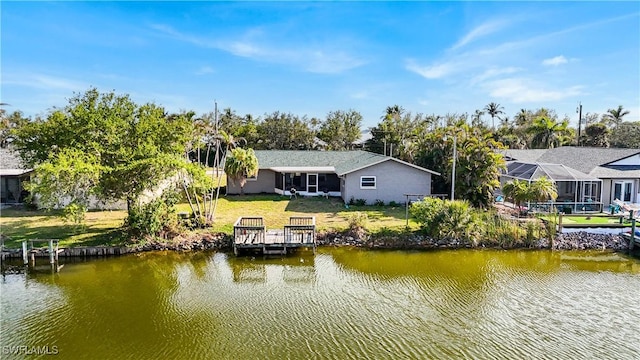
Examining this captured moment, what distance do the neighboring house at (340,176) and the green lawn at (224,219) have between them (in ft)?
4.36

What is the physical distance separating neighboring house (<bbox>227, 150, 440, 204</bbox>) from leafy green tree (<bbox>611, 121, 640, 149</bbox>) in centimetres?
3638

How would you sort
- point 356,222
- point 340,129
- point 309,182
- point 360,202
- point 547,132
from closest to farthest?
point 356,222 < point 360,202 < point 309,182 < point 547,132 < point 340,129

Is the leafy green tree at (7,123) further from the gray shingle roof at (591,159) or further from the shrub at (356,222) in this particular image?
the gray shingle roof at (591,159)

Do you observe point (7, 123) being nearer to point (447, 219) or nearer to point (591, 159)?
point (447, 219)

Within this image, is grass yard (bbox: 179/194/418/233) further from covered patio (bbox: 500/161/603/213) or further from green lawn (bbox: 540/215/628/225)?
covered patio (bbox: 500/161/603/213)

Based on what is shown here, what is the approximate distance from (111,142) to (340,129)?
35.2m

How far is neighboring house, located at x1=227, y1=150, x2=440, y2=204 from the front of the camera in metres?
26.4

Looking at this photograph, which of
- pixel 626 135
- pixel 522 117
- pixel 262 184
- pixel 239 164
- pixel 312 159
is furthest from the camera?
pixel 522 117

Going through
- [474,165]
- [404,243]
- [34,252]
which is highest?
[474,165]

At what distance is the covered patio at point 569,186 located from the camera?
2269 cm

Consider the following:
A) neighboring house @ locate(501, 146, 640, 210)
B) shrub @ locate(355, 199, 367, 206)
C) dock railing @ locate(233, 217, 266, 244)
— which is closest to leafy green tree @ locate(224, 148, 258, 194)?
shrub @ locate(355, 199, 367, 206)

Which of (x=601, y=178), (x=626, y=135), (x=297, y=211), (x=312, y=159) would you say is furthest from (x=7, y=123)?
(x=626, y=135)

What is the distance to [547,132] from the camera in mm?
41219

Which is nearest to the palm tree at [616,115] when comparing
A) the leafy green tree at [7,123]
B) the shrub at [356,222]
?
the shrub at [356,222]
